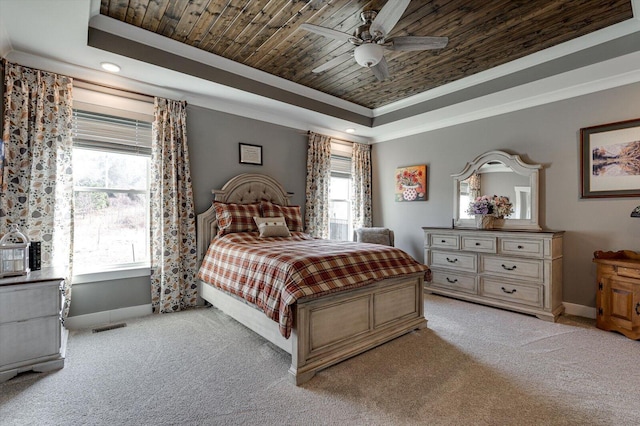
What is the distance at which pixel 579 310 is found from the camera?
344 centimetres

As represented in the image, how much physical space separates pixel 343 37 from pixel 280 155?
2.44 metres

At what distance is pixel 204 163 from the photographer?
3.91 m

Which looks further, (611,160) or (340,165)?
(340,165)

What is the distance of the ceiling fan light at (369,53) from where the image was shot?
245 cm

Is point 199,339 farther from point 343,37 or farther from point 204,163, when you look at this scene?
point 343,37

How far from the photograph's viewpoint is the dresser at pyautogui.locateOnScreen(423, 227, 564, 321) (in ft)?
11.0

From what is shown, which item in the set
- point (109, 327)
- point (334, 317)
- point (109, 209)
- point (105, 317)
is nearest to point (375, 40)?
point (334, 317)

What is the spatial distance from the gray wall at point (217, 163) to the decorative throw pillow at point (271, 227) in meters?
0.80

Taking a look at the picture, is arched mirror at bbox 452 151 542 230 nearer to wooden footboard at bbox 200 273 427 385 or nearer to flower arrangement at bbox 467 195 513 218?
flower arrangement at bbox 467 195 513 218

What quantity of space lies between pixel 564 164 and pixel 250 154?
3.98 metres

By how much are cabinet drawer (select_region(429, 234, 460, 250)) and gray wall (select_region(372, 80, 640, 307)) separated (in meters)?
0.53

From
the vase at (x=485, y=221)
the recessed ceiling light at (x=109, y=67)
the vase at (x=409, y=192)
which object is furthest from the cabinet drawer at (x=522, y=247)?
the recessed ceiling light at (x=109, y=67)

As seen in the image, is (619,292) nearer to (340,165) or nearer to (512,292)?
(512,292)

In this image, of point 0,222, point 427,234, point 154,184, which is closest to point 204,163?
point 154,184
